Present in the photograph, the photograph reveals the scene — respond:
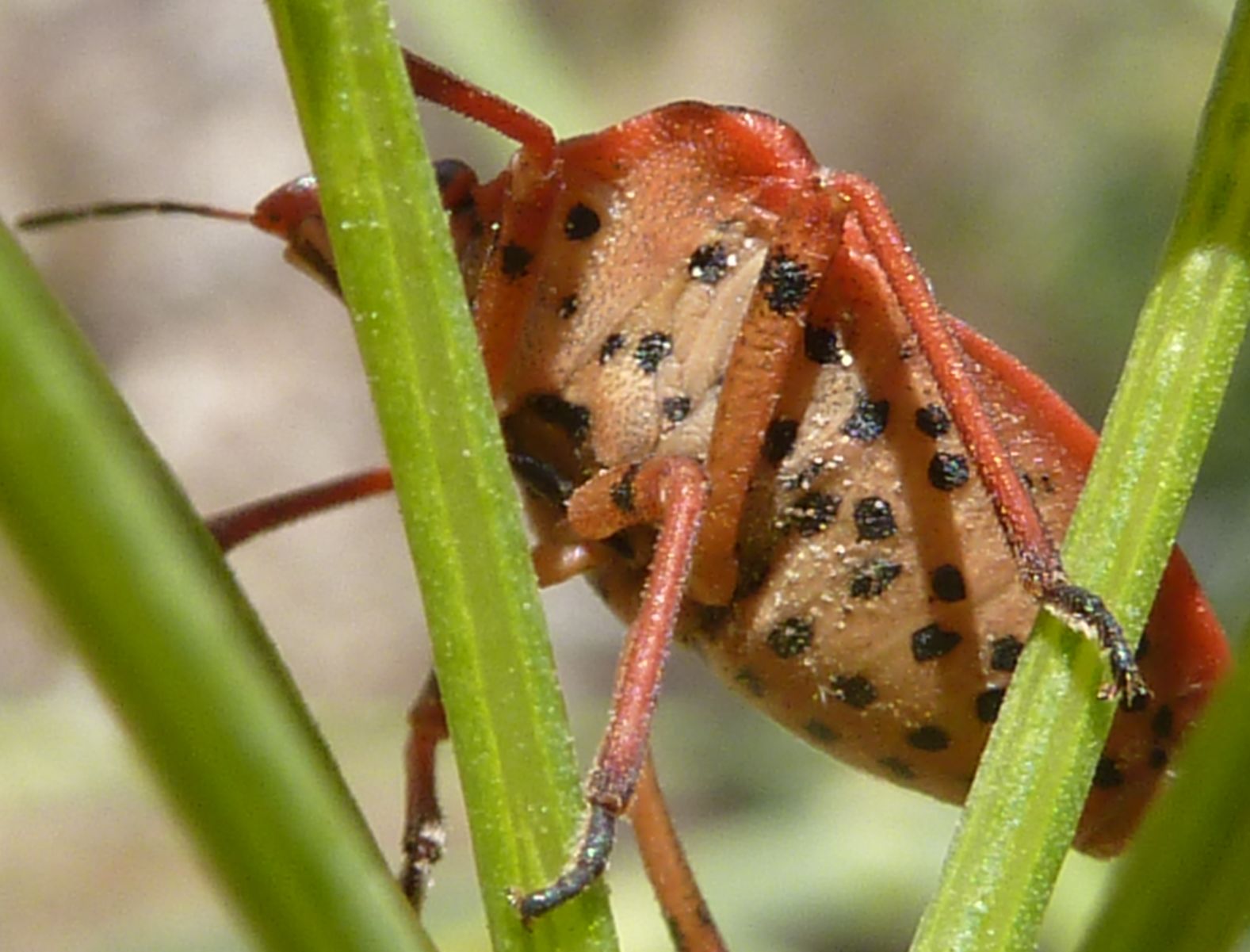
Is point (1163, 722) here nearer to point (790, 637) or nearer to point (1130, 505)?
point (790, 637)

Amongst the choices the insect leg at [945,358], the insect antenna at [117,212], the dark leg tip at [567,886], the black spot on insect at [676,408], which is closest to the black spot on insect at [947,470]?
the insect leg at [945,358]

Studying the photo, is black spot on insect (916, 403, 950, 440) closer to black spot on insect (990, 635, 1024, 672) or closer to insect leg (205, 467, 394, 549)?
black spot on insect (990, 635, 1024, 672)

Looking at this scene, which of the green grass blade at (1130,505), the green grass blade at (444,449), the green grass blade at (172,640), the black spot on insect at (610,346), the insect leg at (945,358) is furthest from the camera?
the black spot on insect at (610,346)

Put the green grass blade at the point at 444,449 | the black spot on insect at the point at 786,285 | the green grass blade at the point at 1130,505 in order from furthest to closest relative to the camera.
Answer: the black spot on insect at the point at 786,285
the green grass blade at the point at 1130,505
the green grass blade at the point at 444,449

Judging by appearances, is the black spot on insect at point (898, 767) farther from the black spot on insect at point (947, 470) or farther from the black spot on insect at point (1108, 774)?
the black spot on insect at point (947, 470)

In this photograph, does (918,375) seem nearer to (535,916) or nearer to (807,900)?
(535,916)

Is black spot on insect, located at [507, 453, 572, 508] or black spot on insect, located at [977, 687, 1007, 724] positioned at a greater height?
black spot on insect, located at [507, 453, 572, 508]

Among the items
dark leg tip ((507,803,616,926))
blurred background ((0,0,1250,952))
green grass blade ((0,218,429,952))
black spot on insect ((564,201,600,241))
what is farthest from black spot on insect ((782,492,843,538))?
blurred background ((0,0,1250,952))
